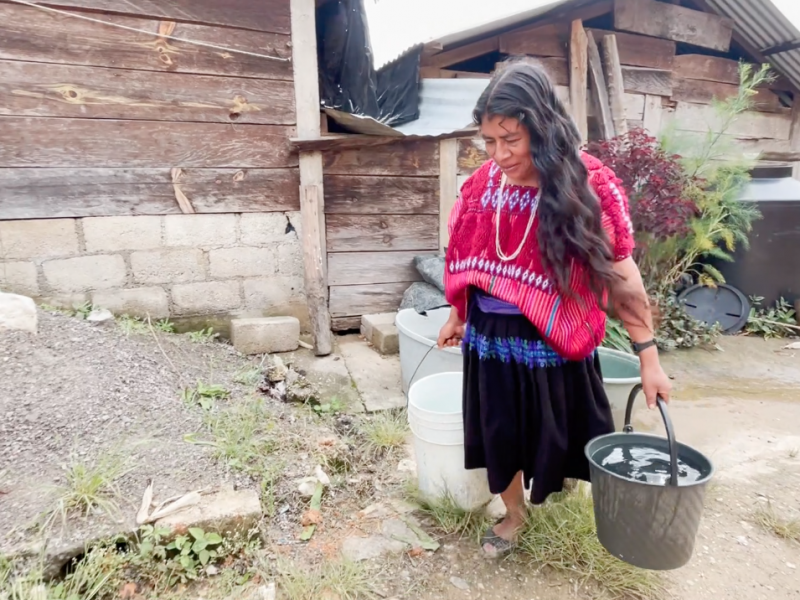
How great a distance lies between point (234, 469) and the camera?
223cm

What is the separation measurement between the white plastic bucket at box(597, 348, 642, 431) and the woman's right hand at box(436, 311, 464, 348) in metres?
0.74

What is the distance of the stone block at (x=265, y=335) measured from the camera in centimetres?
369

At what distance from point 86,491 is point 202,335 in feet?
6.46

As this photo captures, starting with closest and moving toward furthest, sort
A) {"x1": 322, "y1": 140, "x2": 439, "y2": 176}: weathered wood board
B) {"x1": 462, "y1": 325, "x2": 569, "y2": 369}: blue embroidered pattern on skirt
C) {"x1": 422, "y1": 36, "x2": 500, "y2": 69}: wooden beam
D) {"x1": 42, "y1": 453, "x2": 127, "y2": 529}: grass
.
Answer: {"x1": 462, "y1": 325, "x2": 569, "y2": 369}: blue embroidered pattern on skirt, {"x1": 42, "y1": 453, "x2": 127, "y2": 529}: grass, {"x1": 322, "y1": 140, "x2": 439, "y2": 176}: weathered wood board, {"x1": 422, "y1": 36, "x2": 500, "y2": 69}: wooden beam

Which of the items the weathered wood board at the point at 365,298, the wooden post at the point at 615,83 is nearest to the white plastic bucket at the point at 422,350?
the weathered wood board at the point at 365,298

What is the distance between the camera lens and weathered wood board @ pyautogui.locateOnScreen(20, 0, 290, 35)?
10.8 ft

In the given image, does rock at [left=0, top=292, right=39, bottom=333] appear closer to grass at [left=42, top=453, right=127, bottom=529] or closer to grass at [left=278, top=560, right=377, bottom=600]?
grass at [left=42, top=453, right=127, bottom=529]

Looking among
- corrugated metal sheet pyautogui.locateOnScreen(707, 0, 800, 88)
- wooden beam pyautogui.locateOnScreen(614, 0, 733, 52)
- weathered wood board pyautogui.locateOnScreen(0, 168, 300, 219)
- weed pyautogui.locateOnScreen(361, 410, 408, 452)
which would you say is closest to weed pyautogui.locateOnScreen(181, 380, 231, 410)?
weed pyautogui.locateOnScreen(361, 410, 408, 452)

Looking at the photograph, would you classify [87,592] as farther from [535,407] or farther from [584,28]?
[584,28]

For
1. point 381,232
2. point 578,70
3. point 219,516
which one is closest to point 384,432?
point 219,516

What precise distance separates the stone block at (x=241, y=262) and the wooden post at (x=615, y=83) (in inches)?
152

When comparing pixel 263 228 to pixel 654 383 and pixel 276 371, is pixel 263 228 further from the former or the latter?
pixel 654 383

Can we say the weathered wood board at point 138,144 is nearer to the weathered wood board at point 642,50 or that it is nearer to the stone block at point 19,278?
the stone block at point 19,278

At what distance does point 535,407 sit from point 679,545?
0.56m
